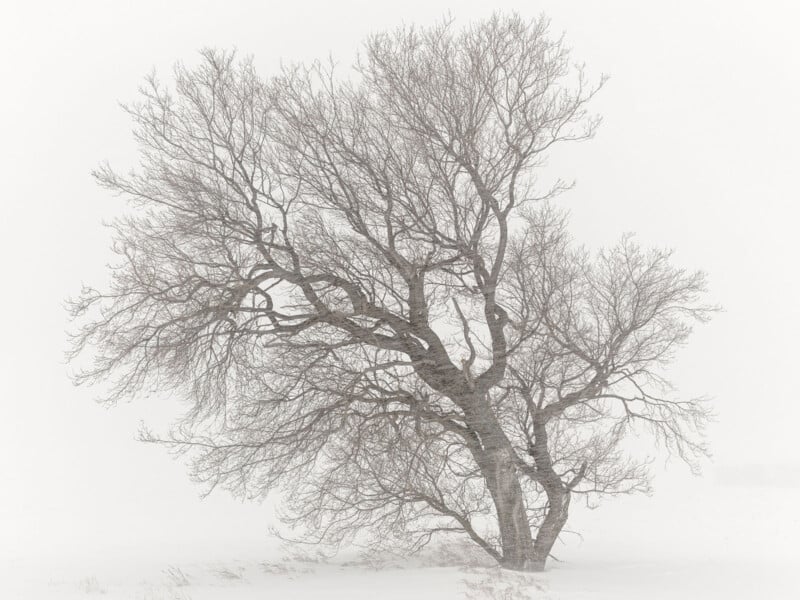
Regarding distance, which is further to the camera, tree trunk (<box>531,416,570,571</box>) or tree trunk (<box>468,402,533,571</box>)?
tree trunk (<box>531,416,570,571</box>)

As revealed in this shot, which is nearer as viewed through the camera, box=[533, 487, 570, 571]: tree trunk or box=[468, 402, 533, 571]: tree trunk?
box=[468, 402, 533, 571]: tree trunk

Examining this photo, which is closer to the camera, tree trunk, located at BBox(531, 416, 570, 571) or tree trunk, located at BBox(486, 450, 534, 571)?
tree trunk, located at BBox(486, 450, 534, 571)

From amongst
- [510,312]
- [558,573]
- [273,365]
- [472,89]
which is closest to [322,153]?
[472,89]

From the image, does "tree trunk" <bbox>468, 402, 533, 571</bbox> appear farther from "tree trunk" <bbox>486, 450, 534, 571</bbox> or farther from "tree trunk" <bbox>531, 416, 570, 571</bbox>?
"tree trunk" <bbox>531, 416, 570, 571</bbox>

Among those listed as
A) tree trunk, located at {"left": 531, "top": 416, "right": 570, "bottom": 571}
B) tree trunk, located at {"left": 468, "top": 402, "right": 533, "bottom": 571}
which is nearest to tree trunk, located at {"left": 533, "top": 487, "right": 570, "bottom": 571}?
tree trunk, located at {"left": 531, "top": 416, "right": 570, "bottom": 571}

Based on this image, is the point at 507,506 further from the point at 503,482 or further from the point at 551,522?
the point at 551,522

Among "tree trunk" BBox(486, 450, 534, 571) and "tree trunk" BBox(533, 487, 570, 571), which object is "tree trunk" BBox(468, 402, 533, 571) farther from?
"tree trunk" BBox(533, 487, 570, 571)

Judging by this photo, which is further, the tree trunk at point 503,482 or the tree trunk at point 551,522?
the tree trunk at point 551,522

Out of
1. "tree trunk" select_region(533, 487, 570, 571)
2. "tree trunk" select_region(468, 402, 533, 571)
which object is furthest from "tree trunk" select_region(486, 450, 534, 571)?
"tree trunk" select_region(533, 487, 570, 571)

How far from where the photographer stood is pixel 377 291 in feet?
37.8

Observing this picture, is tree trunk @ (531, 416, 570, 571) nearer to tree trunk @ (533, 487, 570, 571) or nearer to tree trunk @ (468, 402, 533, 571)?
tree trunk @ (533, 487, 570, 571)

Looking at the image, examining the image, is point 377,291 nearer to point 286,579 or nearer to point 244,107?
point 244,107

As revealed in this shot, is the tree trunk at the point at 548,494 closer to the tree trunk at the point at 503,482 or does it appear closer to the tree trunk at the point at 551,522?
the tree trunk at the point at 551,522

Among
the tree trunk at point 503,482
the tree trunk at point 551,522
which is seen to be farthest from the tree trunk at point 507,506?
the tree trunk at point 551,522
